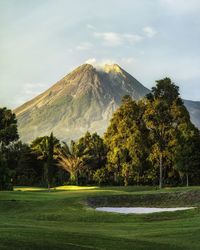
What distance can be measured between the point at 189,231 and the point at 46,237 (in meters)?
6.61

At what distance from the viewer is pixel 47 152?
7931 cm

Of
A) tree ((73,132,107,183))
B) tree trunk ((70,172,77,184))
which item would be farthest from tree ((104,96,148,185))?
tree trunk ((70,172,77,184))

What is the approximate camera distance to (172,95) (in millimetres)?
60500

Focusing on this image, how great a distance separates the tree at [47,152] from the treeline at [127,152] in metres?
0.15

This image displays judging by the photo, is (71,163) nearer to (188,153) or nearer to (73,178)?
(73,178)

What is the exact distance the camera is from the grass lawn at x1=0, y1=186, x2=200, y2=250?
51.2 feet

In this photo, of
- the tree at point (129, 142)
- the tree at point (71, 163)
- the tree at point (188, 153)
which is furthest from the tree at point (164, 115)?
the tree at point (71, 163)

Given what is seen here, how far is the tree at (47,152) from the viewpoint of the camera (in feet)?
243

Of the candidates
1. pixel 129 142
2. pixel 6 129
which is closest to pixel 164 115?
pixel 129 142

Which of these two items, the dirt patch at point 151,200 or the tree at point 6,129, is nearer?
the dirt patch at point 151,200

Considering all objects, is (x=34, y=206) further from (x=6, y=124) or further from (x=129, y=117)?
(x=6, y=124)

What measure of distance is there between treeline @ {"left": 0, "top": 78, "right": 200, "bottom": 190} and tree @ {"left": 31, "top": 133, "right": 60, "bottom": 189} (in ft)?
0.49

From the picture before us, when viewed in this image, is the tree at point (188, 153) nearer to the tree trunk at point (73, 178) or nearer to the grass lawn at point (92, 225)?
the grass lawn at point (92, 225)

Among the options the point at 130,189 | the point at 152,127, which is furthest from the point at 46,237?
the point at 152,127
